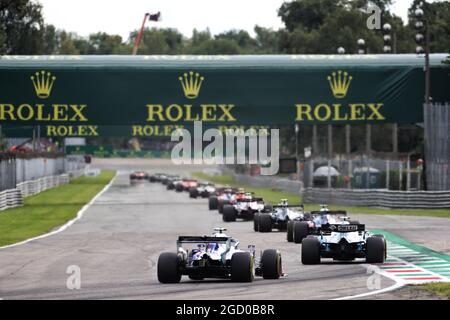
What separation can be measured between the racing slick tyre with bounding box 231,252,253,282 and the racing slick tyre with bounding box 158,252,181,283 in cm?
104

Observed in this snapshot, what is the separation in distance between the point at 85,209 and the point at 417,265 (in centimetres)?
3301

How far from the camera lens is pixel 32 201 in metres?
66.2

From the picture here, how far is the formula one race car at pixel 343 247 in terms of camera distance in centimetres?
2609

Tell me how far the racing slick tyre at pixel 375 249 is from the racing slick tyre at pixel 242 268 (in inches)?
176

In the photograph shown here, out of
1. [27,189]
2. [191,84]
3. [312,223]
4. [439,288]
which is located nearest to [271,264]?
[439,288]

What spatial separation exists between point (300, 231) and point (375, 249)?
257 inches

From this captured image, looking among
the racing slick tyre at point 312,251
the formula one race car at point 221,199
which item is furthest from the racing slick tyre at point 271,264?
the formula one race car at point 221,199

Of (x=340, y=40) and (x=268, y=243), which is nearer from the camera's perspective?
(x=268, y=243)

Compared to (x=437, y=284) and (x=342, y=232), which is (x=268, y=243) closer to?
(x=342, y=232)

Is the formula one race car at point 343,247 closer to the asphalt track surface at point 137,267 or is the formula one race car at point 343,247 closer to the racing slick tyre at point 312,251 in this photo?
the racing slick tyre at point 312,251

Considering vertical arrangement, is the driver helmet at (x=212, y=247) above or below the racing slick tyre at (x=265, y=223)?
above

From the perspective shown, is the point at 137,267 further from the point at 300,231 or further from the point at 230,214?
the point at 230,214

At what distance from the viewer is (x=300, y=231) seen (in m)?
32.4
